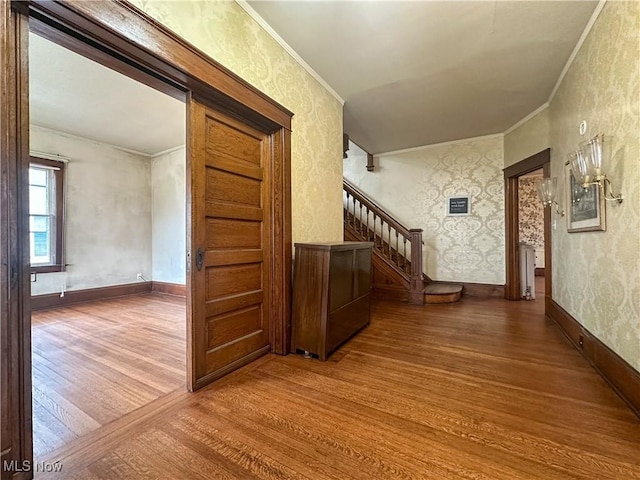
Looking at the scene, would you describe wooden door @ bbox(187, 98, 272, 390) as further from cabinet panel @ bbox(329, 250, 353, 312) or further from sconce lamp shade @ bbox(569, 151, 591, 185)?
sconce lamp shade @ bbox(569, 151, 591, 185)

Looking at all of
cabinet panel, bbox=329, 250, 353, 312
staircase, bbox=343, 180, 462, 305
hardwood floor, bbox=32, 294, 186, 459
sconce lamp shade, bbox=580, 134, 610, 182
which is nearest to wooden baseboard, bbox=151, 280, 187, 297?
hardwood floor, bbox=32, 294, 186, 459

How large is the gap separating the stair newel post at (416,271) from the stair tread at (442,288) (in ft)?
0.45

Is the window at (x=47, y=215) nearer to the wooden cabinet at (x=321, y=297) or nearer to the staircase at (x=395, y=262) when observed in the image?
the wooden cabinet at (x=321, y=297)

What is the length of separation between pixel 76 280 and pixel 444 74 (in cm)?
604

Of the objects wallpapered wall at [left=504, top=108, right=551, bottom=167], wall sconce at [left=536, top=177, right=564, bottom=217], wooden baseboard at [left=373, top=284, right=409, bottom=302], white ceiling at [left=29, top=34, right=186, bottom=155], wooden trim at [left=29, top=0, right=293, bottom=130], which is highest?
white ceiling at [left=29, top=34, right=186, bottom=155]

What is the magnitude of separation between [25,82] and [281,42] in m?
1.93

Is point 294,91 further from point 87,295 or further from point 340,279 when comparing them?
point 87,295

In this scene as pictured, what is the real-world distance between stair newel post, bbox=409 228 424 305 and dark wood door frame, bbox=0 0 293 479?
3.50m

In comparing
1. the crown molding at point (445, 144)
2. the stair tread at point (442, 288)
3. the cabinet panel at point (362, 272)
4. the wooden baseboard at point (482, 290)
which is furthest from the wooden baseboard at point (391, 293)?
the crown molding at point (445, 144)

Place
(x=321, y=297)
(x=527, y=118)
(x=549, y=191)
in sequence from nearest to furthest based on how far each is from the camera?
(x=321, y=297) < (x=549, y=191) < (x=527, y=118)

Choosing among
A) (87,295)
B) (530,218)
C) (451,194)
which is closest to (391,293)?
(451,194)

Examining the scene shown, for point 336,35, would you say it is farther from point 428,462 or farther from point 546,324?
point 546,324

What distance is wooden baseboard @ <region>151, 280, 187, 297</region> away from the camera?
527cm

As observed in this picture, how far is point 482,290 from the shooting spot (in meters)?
5.08
